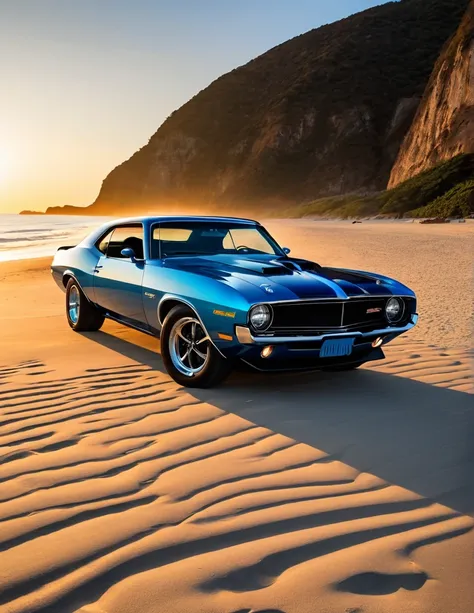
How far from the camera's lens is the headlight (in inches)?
213

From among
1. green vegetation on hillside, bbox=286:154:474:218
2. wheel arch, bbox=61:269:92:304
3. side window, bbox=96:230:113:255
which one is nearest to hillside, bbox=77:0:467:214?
green vegetation on hillside, bbox=286:154:474:218

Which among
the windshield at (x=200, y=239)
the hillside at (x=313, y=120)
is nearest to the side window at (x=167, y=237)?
the windshield at (x=200, y=239)

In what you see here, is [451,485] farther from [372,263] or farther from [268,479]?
[372,263]

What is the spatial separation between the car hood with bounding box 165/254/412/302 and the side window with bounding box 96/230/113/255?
1.50m

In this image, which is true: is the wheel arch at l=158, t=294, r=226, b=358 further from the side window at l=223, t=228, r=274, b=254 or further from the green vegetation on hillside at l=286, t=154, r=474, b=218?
the green vegetation on hillside at l=286, t=154, r=474, b=218

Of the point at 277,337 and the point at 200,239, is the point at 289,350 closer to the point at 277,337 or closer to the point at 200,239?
the point at 277,337

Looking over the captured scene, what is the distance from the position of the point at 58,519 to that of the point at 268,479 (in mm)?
1076

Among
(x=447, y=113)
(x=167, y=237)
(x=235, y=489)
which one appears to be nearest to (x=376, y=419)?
(x=235, y=489)

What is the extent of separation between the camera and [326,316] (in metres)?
4.94

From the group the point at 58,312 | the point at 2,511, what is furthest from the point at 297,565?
the point at 58,312

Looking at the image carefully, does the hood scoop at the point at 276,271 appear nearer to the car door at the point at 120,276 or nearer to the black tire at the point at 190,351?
the black tire at the point at 190,351

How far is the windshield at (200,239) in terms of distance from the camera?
238 inches

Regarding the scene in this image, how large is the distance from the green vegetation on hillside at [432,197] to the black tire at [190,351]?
109 ft

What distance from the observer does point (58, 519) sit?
2.86 meters
